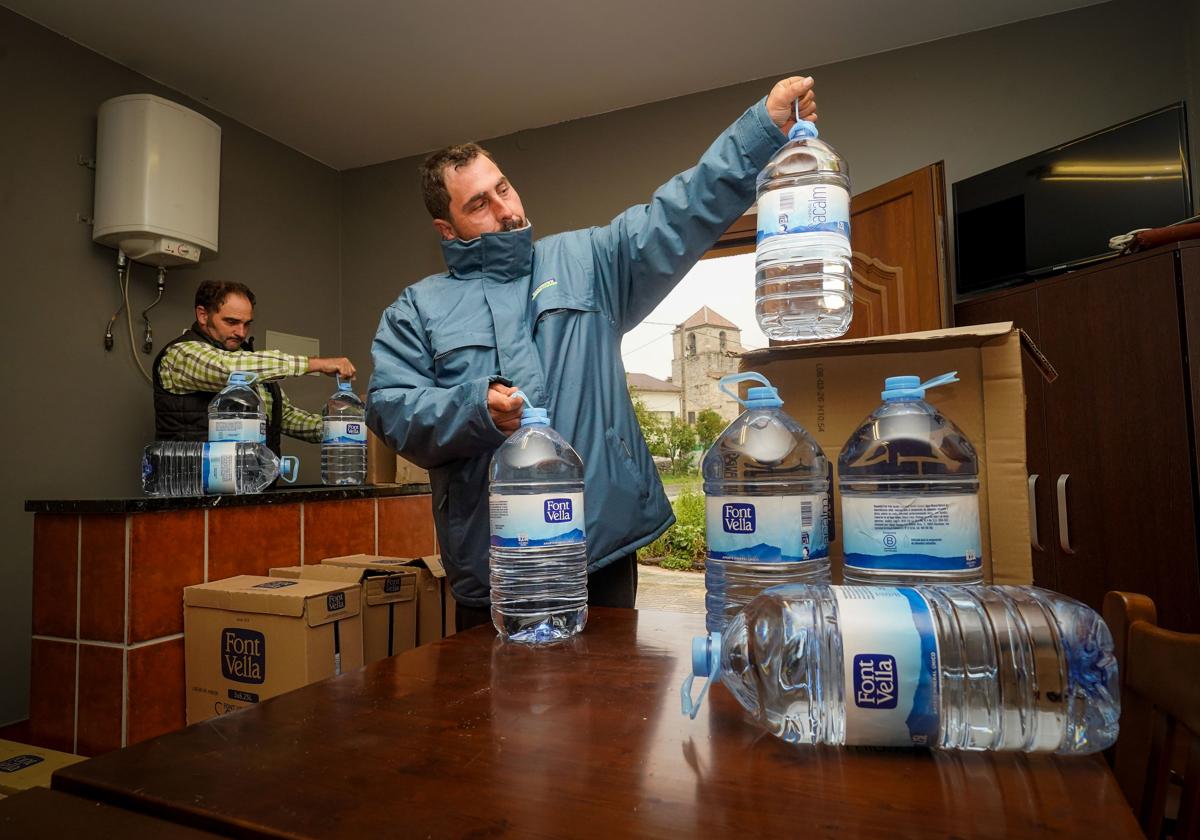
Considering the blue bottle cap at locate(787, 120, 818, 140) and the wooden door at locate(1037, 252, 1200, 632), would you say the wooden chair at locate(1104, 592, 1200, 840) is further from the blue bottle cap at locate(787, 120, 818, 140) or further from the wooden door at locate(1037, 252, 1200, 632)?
the wooden door at locate(1037, 252, 1200, 632)

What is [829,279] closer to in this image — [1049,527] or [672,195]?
[672,195]

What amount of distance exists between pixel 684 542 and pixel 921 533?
15.0 ft

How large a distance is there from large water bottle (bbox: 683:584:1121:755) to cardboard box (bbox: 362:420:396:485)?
2.51 m

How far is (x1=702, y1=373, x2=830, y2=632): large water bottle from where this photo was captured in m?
0.76

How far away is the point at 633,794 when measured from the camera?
1.64 ft

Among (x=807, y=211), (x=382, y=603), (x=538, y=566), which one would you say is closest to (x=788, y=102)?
(x=807, y=211)

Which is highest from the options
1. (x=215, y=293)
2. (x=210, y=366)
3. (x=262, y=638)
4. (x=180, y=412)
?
(x=215, y=293)

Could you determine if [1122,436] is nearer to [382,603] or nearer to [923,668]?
[923,668]

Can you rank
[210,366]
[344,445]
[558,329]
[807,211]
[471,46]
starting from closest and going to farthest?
[807,211] < [558,329] < [210,366] < [344,445] < [471,46]

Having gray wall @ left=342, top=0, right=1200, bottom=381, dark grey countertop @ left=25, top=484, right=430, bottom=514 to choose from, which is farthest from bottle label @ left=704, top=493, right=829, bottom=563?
gray wall @ left=342, top=0, right=1200, bottom=381

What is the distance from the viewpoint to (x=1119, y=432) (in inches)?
88.1

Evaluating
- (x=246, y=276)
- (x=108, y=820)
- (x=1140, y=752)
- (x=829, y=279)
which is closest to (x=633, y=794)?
(x=108, y=820)

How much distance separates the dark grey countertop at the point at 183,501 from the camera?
1688 mm

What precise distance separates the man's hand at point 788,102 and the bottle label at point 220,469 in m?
1.74
